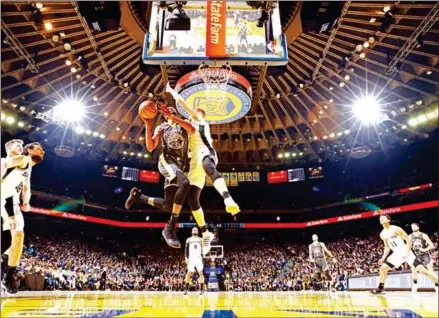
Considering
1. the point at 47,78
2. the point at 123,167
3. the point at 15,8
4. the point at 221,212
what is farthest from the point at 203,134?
the point at 221,212

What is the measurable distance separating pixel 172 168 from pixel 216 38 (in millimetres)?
3567

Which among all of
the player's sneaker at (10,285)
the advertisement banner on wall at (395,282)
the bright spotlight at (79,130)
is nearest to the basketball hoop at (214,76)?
the player's sneaker at (10,285)

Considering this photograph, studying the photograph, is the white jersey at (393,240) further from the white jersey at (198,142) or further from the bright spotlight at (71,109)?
the bright spotlight at (71,109)

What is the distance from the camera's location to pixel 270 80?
14.7 m

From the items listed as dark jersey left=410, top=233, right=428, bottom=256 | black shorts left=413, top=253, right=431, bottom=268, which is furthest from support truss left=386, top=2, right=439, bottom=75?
black shorts left=413, top=253, right=431, bottom=268

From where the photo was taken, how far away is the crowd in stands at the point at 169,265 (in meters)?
19.7

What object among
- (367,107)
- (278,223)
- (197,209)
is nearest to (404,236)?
(197,209)

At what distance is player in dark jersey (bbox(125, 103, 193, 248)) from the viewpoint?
4381 millimetres

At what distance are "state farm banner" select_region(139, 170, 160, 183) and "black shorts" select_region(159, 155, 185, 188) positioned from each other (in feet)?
77.6

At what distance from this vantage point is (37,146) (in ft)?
18.2

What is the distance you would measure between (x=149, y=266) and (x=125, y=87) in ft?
54.1

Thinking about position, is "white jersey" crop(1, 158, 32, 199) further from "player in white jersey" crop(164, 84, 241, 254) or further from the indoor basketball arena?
"player in white jersey" crop(164, 84, 241, 254)

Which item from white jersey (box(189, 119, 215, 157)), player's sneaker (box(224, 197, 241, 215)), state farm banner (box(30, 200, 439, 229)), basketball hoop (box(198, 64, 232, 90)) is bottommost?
player's sneaker (box(224, 197, 241, 215))

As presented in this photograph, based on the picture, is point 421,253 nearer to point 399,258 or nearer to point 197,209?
point 399,258
